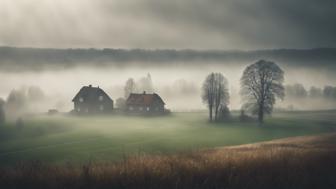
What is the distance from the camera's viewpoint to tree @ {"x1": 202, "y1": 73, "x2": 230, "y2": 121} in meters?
40.8

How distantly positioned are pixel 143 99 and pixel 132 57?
7.80 metres

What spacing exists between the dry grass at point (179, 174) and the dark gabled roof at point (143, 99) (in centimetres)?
4048

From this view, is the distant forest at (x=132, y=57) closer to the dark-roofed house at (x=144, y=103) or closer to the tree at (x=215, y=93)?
the tree at (x=215, y=93)

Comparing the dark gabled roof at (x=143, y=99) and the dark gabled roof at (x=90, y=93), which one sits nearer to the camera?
the dark gabled roof at (x=143, y=99)

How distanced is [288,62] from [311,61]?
3.05 meters

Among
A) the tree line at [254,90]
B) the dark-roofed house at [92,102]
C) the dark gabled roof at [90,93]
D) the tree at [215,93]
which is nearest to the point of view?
the tree line at [254,90]

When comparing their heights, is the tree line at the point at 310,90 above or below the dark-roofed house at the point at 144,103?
above

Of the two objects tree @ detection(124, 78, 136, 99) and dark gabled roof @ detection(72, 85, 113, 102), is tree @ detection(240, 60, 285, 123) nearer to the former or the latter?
tree @ detection(124, 78, 136, 99)

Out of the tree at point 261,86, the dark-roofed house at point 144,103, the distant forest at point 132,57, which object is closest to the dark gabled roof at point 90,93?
the dark-roofed house at point 144,103

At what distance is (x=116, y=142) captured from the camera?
99.1 feet

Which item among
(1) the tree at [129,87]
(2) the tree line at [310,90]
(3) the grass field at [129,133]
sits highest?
(1) the tree at [129,87]

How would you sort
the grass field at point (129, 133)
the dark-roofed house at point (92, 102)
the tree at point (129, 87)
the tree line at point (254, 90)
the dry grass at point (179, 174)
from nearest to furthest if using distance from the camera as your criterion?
the dry grass at point (179, 174) → the grass field at point (129, 133) → the tree line at point (254, 90) → the dark-roofed house at point (92, 102) → the tree at point (129, 87)

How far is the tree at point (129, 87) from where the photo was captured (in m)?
50.0

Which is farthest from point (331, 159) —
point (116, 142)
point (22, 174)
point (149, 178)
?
point (116, 142)
